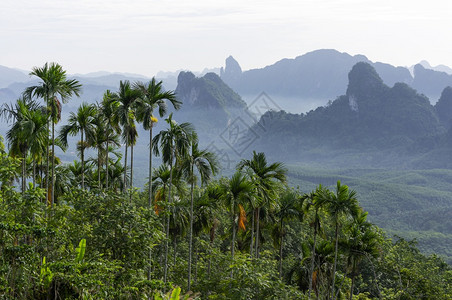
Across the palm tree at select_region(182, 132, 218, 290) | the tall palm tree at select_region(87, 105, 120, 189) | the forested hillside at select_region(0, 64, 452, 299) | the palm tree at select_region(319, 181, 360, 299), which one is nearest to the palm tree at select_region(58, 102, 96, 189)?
the forested hillside at select_region(0, 64, 452, 299)

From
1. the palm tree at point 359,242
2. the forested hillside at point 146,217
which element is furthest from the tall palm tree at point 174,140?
the palm tree at point 359,242

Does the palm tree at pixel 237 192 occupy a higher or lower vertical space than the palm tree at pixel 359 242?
higher

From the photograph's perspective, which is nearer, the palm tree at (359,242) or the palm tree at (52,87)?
the palm tree at (52,87)

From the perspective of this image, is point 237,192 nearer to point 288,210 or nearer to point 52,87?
point 288,210

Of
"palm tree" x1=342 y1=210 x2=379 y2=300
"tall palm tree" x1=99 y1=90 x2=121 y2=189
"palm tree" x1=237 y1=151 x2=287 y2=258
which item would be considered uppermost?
"tall palm tree" x1=99 y1=90 x2=121 y2=189

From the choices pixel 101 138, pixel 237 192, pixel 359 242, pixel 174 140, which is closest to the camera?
pixel 237 192

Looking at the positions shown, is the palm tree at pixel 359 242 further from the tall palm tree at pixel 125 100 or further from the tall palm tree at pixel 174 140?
the tall palm tree at pixel 125 100

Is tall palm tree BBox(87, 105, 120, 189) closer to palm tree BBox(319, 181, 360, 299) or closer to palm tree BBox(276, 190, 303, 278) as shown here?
palm tree BBox(276, 190, 303, 278)

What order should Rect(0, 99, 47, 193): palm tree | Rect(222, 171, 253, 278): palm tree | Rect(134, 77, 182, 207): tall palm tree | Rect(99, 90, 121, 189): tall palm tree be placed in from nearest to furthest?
Rect(0, 99, 47, 193): palm tree → Rect(222, 171, 253, 278): palm tree → Rect(134, 77, 182, 207): tall palm tree → Rect(99, 90, 121, 189): tall palm tree

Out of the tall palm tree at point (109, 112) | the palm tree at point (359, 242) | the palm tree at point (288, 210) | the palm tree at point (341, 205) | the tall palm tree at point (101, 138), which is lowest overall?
the palm tree at point (359, 242)

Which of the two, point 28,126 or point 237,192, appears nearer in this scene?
point 28,126

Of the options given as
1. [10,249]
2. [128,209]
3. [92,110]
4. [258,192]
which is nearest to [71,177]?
[92,110]

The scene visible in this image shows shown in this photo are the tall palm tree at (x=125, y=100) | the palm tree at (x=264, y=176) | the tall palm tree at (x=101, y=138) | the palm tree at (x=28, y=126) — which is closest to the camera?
the palm tree at (x=28, y=126)

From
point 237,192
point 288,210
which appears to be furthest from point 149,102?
point 288,210
